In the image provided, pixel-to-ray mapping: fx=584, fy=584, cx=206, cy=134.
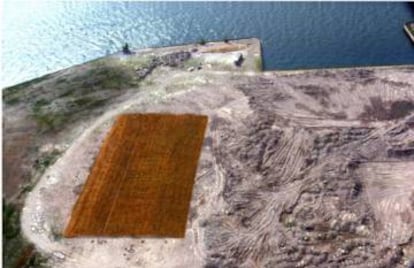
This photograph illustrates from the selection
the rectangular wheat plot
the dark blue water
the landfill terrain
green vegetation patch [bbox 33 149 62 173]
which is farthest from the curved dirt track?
the dark blue water

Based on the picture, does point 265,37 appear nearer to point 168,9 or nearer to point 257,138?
point 168,9

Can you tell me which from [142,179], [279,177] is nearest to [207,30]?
[142,179]

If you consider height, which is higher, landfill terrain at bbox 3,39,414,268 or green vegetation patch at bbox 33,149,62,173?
green vegetation patch at bbox 33,149,62,173

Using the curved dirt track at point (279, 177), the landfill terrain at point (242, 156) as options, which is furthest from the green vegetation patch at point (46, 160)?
the curved dirt track at point (279, 177)

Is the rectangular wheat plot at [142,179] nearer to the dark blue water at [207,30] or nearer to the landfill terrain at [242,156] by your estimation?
the landfill terrain at [242,156]

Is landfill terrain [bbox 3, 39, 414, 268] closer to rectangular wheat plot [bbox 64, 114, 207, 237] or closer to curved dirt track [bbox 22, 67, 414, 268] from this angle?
curved dirt track [bbox 22, 67, 414, 268]

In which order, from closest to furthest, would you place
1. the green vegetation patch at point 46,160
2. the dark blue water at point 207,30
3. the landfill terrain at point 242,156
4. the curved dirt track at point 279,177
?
the curved dirt track at point 279,177
the landfill terrain at point 242,156
the green vegetation patch at point 46,160
the dark blue water at point 207,30
